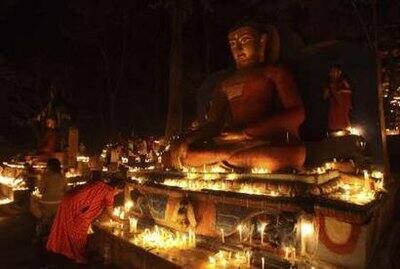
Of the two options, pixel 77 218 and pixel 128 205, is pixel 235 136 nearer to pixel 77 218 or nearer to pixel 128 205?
pixel 128 205

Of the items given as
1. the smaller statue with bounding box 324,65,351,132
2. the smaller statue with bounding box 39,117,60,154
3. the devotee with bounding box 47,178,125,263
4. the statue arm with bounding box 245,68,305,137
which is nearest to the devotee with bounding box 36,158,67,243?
the devotee with bounding box 47,178,125,263

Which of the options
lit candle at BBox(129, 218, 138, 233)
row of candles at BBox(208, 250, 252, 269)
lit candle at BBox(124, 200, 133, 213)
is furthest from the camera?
lit candle at BBox(124, 200, 133, 213)

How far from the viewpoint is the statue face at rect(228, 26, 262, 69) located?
25.9 ft

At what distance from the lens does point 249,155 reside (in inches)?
265

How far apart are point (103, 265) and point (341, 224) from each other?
3523mm

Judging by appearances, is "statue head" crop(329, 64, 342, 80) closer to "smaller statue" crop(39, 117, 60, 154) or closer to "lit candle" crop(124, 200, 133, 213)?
"lit candle" crop(124, 200, 133, 213)

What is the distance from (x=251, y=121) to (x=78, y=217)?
11.0 feet

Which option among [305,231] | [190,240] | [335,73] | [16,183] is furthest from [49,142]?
[305,231]

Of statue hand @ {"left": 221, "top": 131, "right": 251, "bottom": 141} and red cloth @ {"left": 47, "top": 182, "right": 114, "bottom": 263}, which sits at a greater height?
statue hand @ {"left": 221, "top": 131, "right": 251, "bottom": 141}

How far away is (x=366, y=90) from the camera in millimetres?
7699

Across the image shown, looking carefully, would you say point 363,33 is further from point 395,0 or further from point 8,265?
point 8,265

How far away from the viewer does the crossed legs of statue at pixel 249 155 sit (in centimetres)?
651

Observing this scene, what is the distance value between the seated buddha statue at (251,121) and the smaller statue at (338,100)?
2.10 ft

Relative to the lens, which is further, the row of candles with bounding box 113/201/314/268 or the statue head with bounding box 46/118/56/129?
the statue head with bounding box 46/118/56/129
